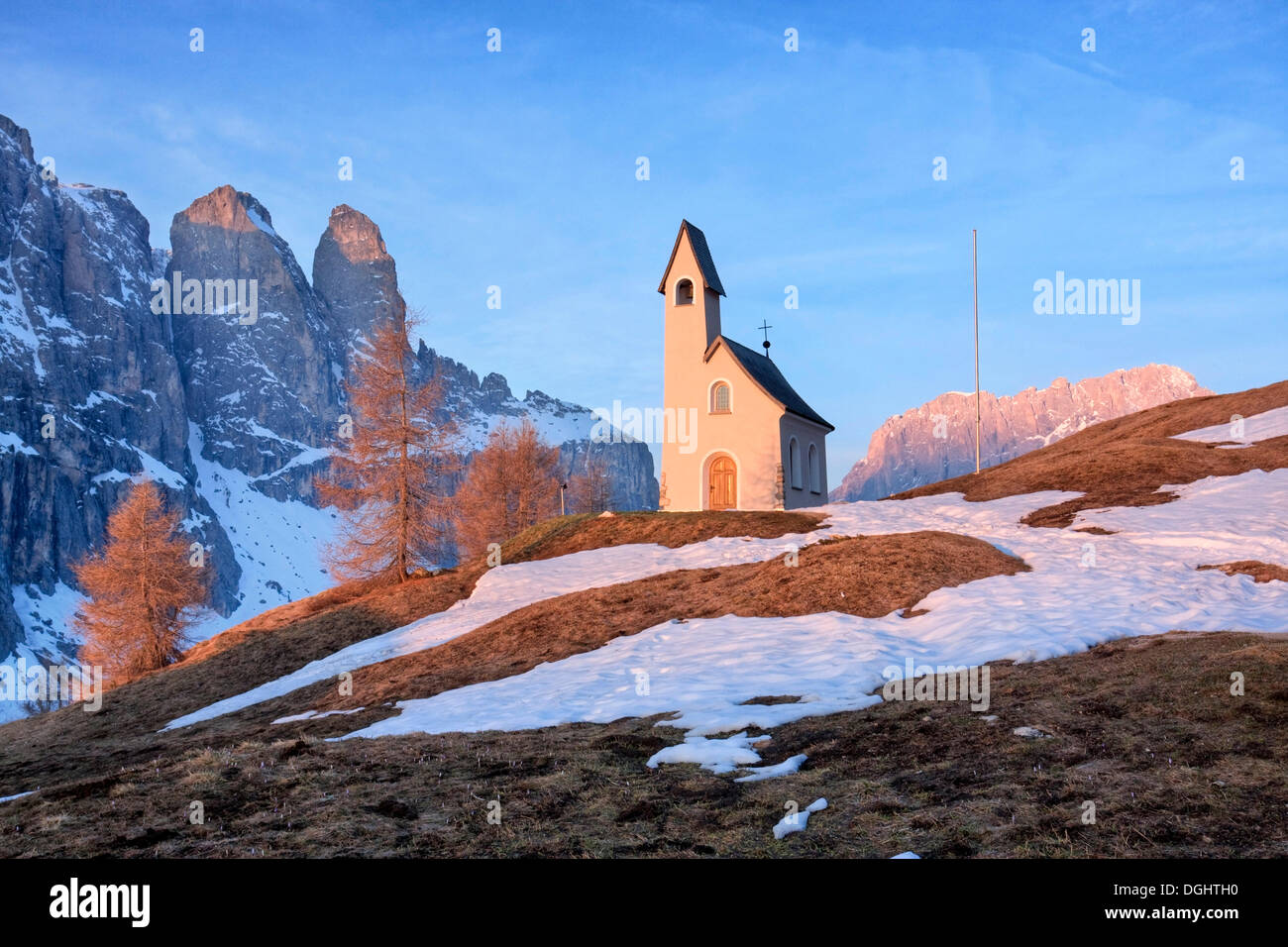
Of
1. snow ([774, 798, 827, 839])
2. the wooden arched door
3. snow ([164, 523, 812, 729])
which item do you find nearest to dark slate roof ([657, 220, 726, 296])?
the wooden arched door

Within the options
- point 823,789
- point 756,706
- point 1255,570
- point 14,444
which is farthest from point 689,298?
point 14,444

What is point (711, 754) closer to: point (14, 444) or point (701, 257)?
point (701, 257)

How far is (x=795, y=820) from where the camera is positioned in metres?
6.66

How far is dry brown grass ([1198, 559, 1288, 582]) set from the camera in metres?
16.6

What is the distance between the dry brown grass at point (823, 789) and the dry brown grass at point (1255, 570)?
6739mm

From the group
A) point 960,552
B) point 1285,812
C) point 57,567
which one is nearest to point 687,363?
point 960,552

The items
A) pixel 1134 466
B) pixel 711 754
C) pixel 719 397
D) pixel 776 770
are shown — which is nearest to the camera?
pixel 776 770

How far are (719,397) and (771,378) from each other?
4.32 meters

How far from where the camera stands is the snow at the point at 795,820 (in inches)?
255

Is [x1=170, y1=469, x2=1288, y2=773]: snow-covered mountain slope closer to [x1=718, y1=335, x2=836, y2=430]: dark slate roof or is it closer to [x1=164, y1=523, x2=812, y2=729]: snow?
[x1=164, y1=523, x2=812, y2=729]: snow

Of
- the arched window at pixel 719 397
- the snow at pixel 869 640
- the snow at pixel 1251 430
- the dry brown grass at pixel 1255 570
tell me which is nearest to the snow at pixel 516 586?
the snow at pixel 869 640

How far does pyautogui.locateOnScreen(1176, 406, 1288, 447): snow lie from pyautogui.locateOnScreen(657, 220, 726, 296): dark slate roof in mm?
21483
